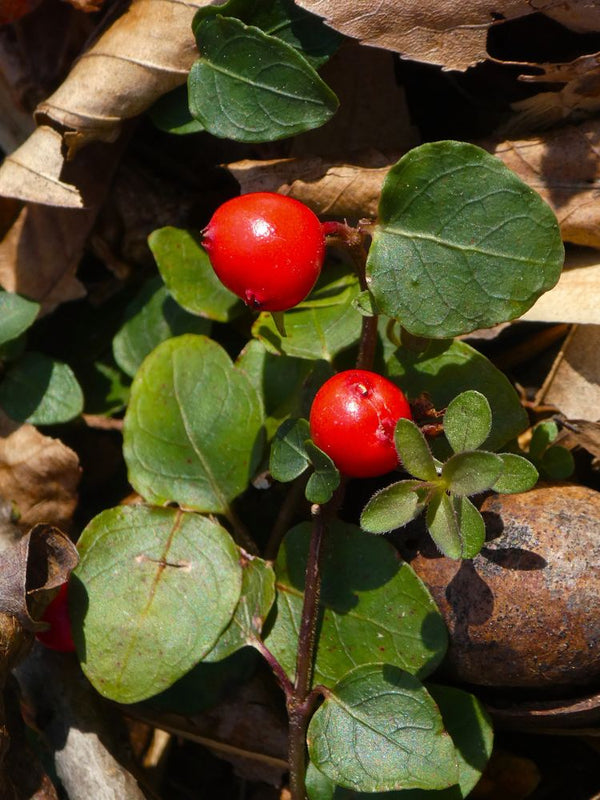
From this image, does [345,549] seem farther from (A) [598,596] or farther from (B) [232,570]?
(A) [598,596]

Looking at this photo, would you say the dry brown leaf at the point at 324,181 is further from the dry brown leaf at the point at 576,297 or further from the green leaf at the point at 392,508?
the green leaf at the point at 392,508

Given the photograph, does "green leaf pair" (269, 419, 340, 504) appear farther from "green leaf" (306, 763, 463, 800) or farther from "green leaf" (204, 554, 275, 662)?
"green leaf" (306, 763, 463, 800)

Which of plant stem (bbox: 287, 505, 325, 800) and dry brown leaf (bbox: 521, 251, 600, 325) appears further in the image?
dry brown leaf (bbox: 521, 251, 600, 325)

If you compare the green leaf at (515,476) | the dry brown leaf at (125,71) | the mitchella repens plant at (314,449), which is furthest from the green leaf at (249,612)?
the dry brown leaf at (125,71)

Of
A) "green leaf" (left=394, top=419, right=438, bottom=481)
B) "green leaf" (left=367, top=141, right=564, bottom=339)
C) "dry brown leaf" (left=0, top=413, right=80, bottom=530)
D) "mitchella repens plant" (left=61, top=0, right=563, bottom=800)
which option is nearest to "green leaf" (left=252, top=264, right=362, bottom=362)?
"mitchella repens plant" (left=61, top=0, right=563, bottom=800)

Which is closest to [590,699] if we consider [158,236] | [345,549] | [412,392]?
[345,549]
